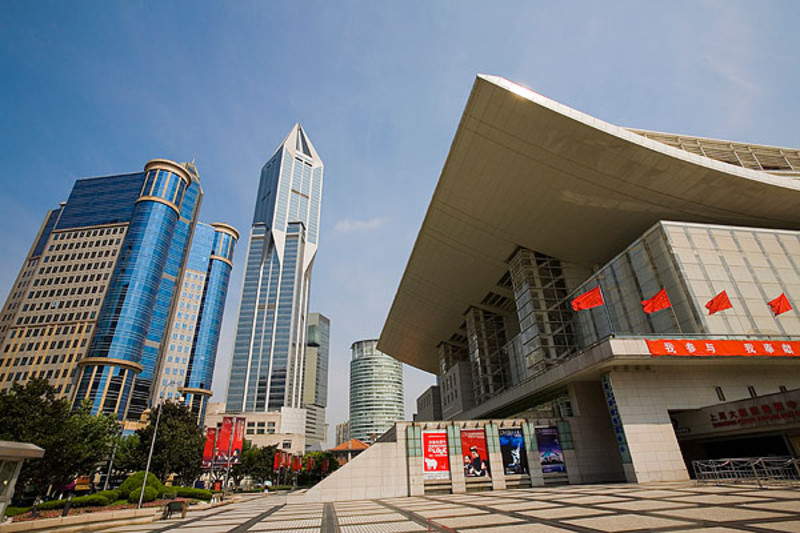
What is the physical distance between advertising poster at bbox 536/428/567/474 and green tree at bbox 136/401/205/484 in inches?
1121

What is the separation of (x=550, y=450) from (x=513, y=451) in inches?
93.6

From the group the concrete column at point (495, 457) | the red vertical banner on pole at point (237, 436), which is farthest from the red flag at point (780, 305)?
the red vertical banner on pole at point (237, 436)

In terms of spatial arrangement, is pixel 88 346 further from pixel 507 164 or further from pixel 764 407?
pixel 764 407

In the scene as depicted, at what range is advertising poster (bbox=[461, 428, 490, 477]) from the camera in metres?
24.3

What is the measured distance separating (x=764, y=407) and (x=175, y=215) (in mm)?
102017

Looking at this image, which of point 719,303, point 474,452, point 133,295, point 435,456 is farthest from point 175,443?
point 133,295

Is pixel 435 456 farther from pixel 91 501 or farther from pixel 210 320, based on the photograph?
pixel 210 320

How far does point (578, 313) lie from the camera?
32094 millimetres

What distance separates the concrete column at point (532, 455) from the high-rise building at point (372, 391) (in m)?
148

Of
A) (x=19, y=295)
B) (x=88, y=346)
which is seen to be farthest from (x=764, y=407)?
(x=19, y=295)

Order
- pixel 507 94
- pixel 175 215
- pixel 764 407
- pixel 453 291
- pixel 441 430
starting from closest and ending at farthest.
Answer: pixel 764 407 → pixel 507 94 → pixel 441 430 → pixel 453 291 → pixel 175 215

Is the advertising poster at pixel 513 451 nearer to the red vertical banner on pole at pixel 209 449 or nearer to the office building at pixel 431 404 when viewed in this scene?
the red vertical banner on pole at pixel 209 449

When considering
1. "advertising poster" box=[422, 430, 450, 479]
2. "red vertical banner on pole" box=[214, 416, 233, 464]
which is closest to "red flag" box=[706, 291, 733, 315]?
"advertising poster" box=[422, 430, 450, 479]

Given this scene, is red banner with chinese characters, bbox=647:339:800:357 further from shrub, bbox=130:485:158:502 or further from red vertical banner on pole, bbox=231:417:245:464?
red vertical banner on pole, bbox=231:417:245:464
